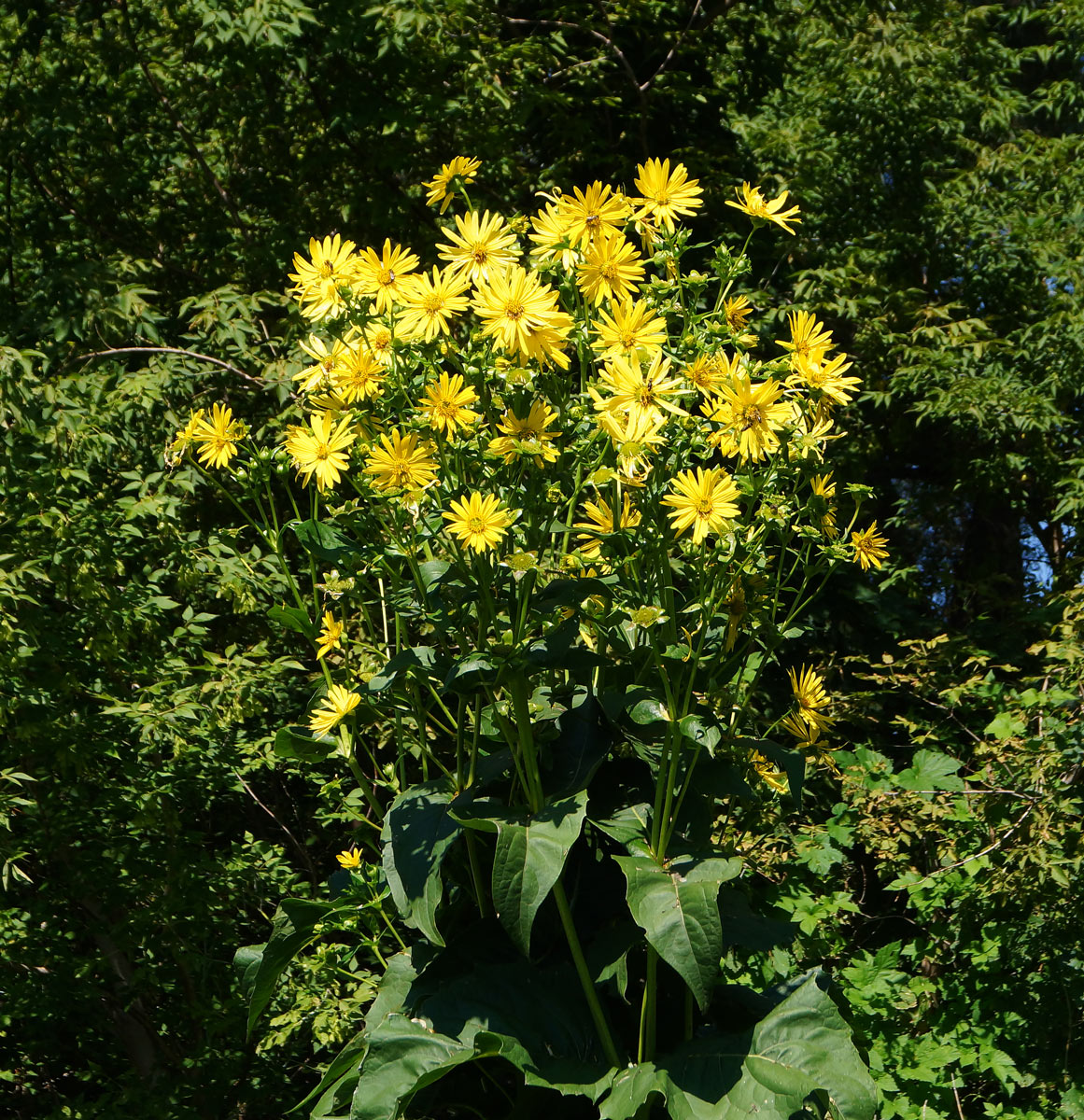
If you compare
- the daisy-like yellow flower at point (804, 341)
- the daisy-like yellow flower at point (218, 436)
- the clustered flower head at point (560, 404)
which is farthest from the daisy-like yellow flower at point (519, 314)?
the daisy-like yellow flower at point (218, 436)

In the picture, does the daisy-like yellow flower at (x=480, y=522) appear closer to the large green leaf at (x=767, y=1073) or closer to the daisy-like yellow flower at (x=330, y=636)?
the daisy-like yellow flower at (x=330, y=636)

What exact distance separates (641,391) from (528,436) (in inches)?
6.8

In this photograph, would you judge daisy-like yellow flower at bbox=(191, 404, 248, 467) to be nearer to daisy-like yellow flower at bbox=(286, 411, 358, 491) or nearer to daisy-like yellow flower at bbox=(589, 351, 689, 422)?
daisy-like yellow flower at bbox=(286, 411, 358, 491)

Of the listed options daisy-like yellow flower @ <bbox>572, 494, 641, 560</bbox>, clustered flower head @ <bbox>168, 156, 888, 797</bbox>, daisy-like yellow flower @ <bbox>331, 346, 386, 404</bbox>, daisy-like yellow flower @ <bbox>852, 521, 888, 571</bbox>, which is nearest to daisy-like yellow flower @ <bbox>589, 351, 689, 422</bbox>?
clustered flower head @ <bbox>168, 156, 888, 797</bbox>

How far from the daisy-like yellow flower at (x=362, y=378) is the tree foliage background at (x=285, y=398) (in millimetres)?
1107

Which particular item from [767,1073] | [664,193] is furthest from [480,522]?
[767,1073]

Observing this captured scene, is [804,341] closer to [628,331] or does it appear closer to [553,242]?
[628,331]

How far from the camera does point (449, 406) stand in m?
1.53

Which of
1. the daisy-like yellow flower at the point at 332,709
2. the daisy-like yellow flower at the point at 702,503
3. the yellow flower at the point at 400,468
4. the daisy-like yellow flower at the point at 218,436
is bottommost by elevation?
the daisy-like yellow flower at the point at 332,709

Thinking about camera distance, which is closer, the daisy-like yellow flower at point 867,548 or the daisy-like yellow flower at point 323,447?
the daisy-like yellow flower at point 323,447

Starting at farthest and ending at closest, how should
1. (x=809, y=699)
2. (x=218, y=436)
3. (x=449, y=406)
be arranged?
(x=809, y=699), (x=218, y=436), (x=449, y=406)

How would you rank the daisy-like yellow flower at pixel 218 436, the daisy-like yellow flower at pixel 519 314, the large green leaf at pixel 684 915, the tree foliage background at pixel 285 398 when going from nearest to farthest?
1. the large green leaf at pixel 684 915
2. the daisy-like yellow flower at pixel 519 314
3. the daisy-like yellow flower at pixel 218 436
4. the tree foliage background at pixel 285 398

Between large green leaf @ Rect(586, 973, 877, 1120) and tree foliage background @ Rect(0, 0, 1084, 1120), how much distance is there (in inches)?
29.7

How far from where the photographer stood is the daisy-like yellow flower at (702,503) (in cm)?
143
